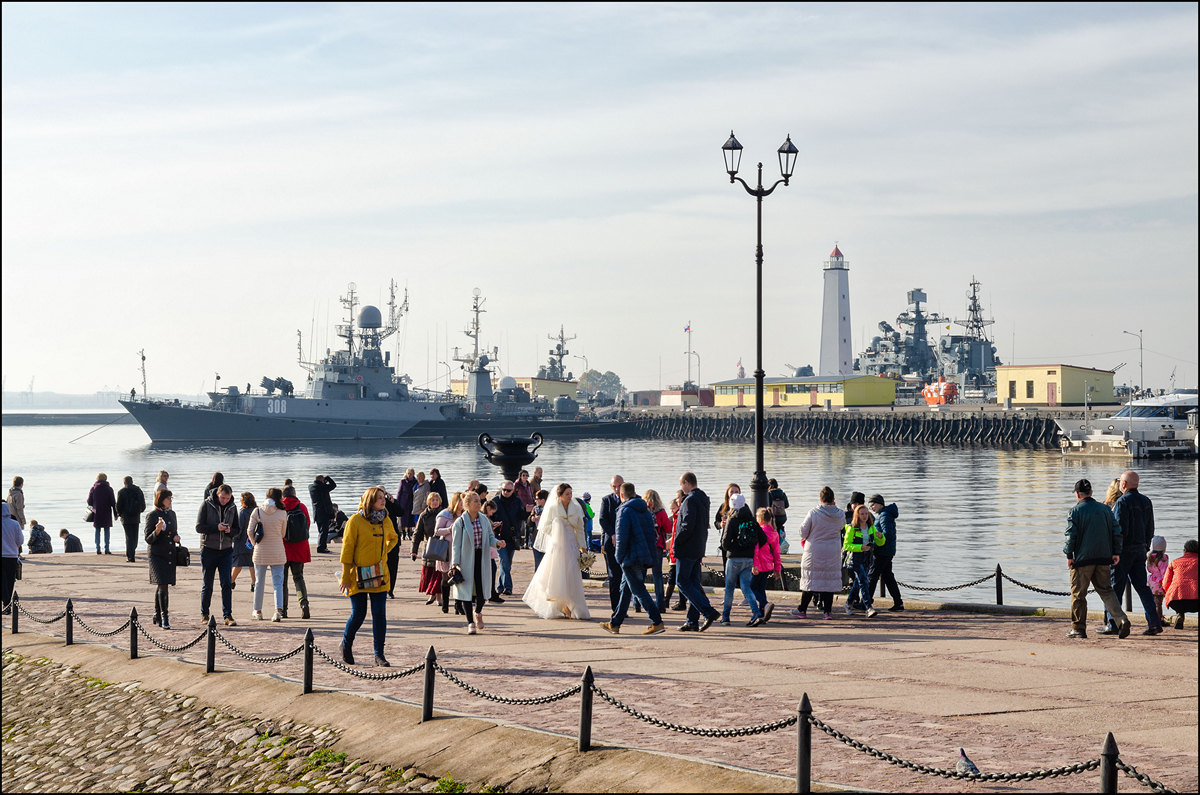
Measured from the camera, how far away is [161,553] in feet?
44.1

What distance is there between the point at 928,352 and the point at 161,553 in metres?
117

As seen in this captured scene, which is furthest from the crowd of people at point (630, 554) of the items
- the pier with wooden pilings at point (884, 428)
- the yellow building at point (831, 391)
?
the yellow building at point (831, 391)

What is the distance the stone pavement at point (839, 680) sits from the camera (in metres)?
7.42

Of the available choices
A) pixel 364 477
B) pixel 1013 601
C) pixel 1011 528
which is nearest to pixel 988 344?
pixel 364 477

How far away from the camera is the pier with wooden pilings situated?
3393 inches

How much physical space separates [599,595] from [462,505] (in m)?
3.92

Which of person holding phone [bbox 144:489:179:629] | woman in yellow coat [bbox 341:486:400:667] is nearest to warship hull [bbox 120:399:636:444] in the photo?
person holding phone [bbox 144:489:179:629]

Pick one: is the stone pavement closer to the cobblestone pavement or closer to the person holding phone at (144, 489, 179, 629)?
the person holding phone at (144, 489, 179, 629)

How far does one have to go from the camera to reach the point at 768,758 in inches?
293

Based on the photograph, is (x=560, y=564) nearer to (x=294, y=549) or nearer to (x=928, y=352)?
(x=294, y=549)

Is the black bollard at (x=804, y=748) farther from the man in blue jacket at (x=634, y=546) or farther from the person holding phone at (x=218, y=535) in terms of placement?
the person holding phone at (x=218, y=535)

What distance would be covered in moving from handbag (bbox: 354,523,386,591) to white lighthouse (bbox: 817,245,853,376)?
11932cm

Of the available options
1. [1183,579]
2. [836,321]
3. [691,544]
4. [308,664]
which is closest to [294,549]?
[308,664]

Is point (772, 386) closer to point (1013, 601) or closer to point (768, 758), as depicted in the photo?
point (1013, 601)
